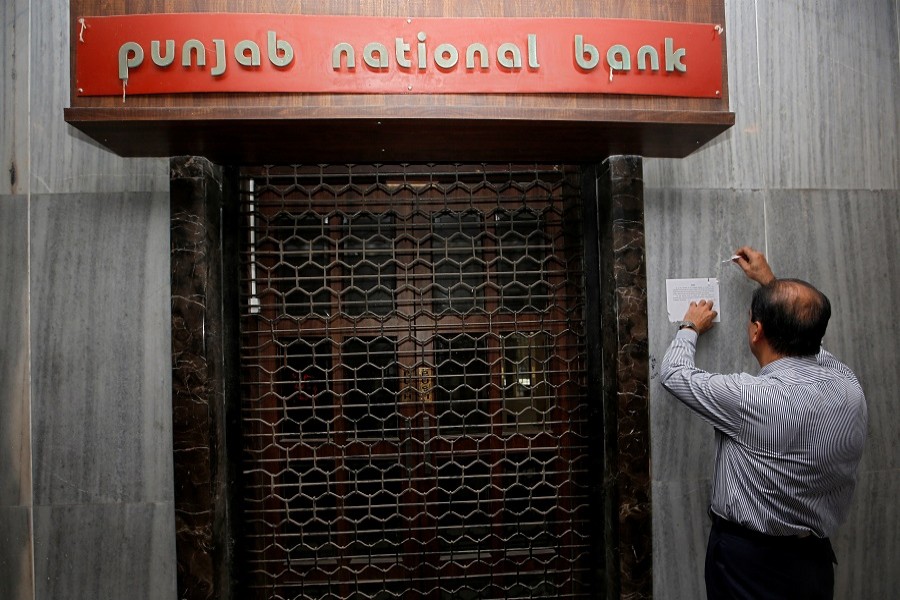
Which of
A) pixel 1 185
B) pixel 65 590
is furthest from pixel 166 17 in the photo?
pixel 65 590

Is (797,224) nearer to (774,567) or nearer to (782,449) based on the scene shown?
(782,449)

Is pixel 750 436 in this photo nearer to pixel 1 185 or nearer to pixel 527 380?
pixel 527 380

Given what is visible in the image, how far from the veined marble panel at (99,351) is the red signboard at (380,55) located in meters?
0.77

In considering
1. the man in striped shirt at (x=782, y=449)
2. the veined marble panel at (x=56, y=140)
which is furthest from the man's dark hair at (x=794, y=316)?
the veined marble panel at (x=56, y=140)

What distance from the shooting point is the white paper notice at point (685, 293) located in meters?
2.76

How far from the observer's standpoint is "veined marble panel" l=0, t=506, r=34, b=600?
260cm

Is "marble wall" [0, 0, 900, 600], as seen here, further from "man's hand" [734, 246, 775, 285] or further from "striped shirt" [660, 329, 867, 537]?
"striped shirt" [660, 329, 867, 537]

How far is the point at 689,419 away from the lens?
9.12 ft

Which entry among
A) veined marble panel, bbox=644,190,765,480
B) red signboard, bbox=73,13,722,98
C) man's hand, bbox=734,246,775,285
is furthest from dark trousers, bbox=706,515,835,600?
red signboard, bbox=73,13,722,98

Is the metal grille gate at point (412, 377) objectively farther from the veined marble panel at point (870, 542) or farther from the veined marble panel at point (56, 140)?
the veined marble panel at point (870, 542)

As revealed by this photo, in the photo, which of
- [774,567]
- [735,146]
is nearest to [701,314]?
[735,146]

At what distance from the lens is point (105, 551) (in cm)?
262

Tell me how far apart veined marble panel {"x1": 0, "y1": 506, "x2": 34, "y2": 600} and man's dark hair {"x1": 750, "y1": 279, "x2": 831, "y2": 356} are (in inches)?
136

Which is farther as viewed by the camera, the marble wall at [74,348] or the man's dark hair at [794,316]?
the marble wall at [74,348]
